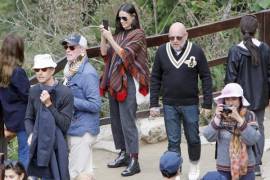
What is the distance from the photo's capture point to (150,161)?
8.05 meters

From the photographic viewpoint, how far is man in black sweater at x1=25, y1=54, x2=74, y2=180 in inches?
243

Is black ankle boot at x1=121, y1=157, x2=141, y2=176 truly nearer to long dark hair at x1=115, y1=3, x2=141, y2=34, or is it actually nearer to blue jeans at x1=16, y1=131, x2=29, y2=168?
blue jeans at x1=16, y1=131, x2=29, y2=168

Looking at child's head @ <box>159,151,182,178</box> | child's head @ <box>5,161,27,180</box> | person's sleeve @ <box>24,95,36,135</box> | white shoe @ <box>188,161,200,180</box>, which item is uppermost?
A: person's sleeve @ <box>24,95,36,135</box>


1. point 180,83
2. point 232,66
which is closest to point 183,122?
point 180,83

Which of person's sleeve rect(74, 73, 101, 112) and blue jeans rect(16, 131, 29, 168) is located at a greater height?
person's sleeve rect(74, 73, 101, 112)

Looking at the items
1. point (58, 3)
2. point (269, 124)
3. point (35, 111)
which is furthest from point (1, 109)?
point (58, 3)

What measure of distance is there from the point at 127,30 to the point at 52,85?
132cm

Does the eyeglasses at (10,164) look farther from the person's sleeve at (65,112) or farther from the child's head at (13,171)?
the person's sleeve at (65,112)

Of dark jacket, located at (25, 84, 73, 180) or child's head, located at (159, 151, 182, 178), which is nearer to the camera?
child's head, located at (159, 151, 182, 178)

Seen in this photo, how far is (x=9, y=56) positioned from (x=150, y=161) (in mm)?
2181

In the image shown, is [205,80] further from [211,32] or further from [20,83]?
[211,32]

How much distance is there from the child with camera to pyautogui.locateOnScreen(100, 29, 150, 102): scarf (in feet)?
4.69

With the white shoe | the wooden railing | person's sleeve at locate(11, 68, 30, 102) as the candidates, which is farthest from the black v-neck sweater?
the wooden railing

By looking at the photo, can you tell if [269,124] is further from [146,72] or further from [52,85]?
[52,85]
